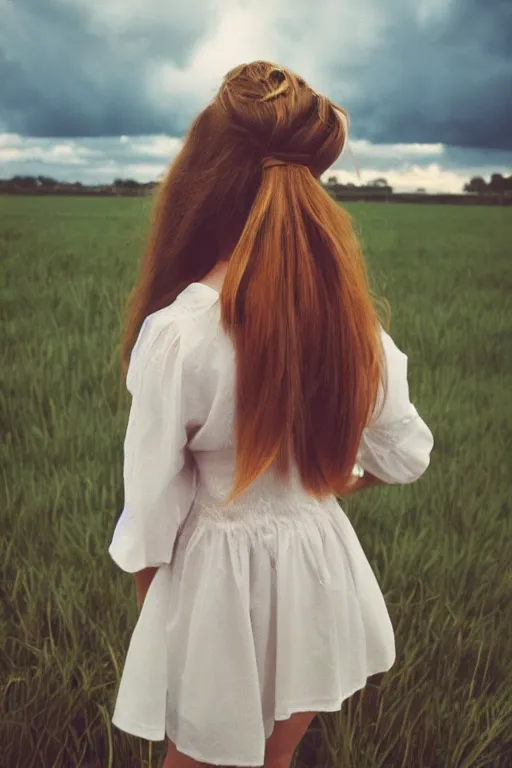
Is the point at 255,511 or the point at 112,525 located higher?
the point at 255,511

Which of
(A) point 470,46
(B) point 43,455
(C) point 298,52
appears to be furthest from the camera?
(A) point 470,46

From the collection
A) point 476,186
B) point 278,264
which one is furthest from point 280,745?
point 476,186

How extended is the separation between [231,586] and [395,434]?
0.20 metres

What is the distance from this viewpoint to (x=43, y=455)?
57.5 inches

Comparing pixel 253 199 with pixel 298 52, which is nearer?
pixel 253 199

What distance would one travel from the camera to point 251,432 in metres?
0.60

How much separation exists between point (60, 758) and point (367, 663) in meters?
0.43

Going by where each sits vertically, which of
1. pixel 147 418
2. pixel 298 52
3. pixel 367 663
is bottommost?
pixel 367 663

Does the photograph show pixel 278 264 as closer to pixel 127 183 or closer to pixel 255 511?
pixel 255 511

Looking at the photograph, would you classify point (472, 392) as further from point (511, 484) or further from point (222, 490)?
point (222, 490)

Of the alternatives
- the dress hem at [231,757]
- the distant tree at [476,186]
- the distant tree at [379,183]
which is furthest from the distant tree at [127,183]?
the dress hem at [231,757]

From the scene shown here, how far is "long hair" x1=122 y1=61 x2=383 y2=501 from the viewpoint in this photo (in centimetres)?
57

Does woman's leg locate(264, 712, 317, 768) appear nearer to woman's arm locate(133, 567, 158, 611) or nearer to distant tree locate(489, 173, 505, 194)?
woman's arm locate(133, 567, 158, 611)


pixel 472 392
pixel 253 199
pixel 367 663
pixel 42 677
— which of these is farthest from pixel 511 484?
pixel 253 199
